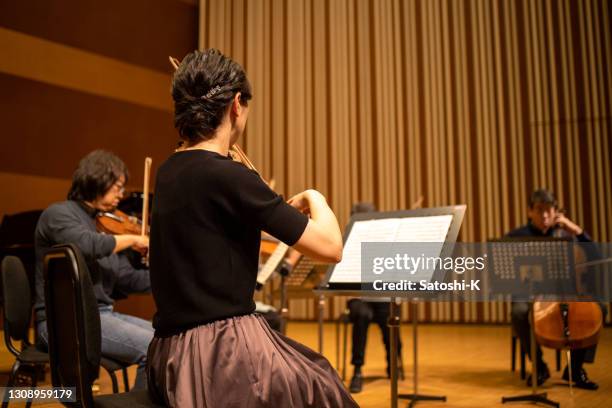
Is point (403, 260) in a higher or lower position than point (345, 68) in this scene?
lower

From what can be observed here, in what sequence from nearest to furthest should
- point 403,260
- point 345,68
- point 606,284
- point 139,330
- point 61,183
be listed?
1. point 403,260
2. point 606,284
3. point 139,330
4. point 61,183
5. point 345,68

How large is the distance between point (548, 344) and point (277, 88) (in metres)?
5.98

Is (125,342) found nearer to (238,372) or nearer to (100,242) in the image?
(100,242)

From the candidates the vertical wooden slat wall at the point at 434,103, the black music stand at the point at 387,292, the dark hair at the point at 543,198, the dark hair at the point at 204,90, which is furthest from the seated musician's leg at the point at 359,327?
the vertical wooden slat wall at the point at 434,103

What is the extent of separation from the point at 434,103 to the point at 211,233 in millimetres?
7176

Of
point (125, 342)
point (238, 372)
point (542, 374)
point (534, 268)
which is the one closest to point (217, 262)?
point (238, 372)

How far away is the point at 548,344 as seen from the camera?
374 cm

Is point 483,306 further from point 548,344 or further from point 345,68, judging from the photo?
point 548,344

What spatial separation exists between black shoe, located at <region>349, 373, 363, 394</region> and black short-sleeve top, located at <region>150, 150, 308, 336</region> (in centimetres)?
271

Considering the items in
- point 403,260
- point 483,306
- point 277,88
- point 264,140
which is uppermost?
point 277,88

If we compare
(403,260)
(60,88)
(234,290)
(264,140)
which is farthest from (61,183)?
(234,290)

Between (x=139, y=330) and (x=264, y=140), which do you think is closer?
(x=139, y=330)

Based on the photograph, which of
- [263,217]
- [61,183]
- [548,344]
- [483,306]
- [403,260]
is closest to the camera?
[263,217]

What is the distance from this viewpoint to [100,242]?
287cm
